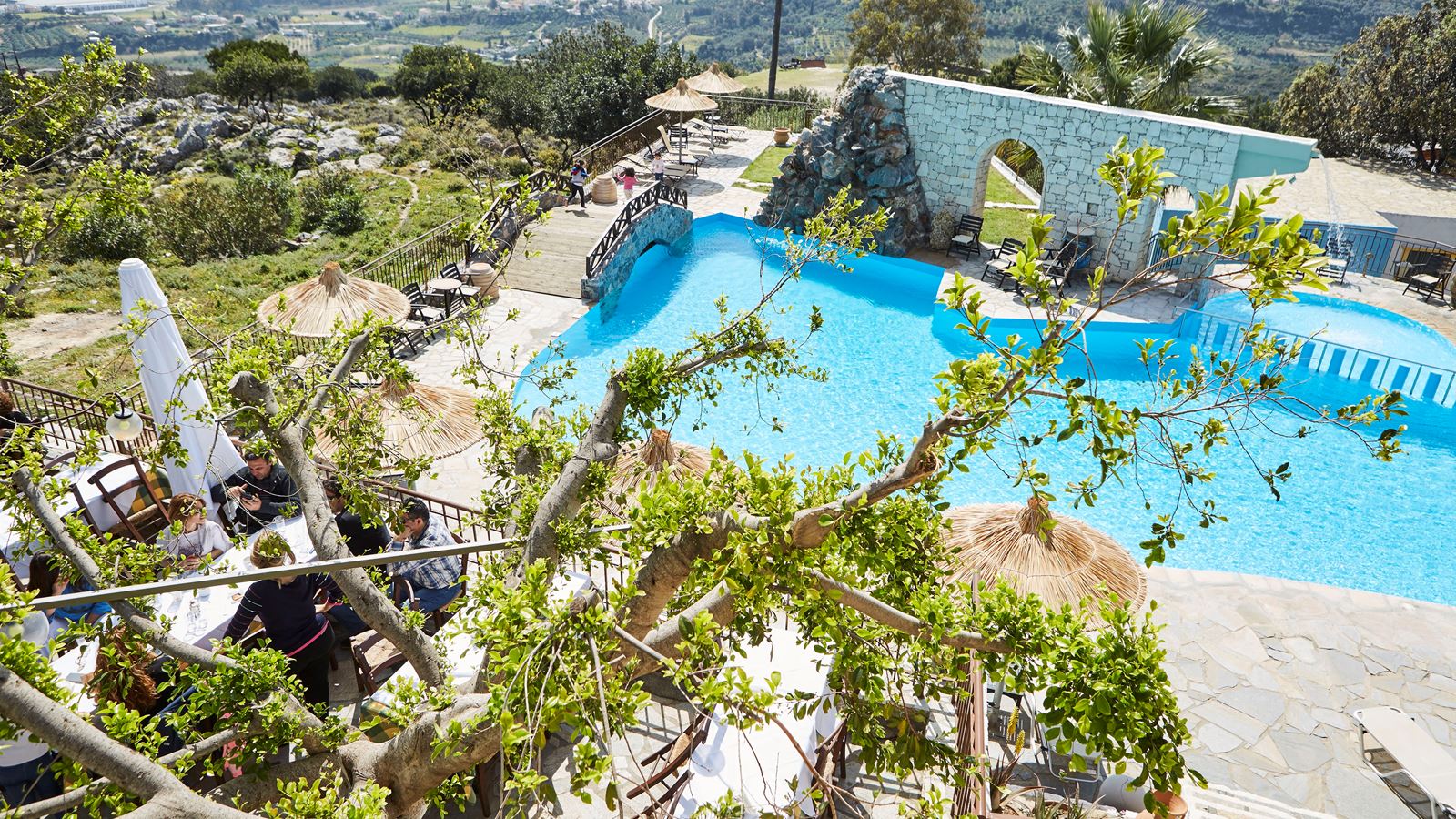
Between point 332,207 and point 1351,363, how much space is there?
1051 inches

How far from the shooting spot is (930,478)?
4.45 meters

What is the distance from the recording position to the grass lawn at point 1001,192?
25.0m

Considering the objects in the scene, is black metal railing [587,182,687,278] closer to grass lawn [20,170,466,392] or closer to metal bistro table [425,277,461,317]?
metal bistro table [425,277,461,317]

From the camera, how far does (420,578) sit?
8.04 m

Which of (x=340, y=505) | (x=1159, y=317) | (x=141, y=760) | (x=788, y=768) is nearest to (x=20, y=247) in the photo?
(x=340, y=505)

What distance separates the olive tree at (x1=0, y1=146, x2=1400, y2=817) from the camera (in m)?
3.49

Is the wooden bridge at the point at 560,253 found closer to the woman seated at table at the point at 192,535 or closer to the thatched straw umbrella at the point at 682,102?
the thatched straw umbrella at the point at 682,102

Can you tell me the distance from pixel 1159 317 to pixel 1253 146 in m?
3.64

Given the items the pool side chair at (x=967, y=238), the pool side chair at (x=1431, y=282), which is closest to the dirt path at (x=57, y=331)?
the pool side chair at (x=967, y=238)

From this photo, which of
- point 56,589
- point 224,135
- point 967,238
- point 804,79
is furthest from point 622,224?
point 804,79

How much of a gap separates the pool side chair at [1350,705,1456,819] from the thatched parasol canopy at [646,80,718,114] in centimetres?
2093

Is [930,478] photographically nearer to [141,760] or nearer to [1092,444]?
[1092,444]

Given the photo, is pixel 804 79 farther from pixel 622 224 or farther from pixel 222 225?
pixel 622 224

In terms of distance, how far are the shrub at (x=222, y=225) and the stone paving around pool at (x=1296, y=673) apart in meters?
18.4
